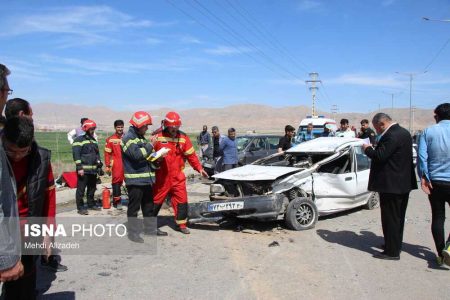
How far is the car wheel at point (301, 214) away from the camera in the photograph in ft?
22.6

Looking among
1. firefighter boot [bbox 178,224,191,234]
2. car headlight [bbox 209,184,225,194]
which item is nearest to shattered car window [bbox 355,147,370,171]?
car headlight [bbox 209,184,225,194]

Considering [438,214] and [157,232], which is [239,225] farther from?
[438,214]

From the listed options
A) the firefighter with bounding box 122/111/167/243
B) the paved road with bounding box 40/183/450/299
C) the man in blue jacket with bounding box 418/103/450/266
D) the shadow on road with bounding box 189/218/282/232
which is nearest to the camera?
the paved road with bounding box 40/183/450/299

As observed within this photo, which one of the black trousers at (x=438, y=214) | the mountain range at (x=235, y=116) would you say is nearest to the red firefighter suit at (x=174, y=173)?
the black trousers at (x=438, y=214)

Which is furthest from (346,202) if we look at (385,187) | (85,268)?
(85,268)

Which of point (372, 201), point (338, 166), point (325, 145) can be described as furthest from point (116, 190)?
point (372, 201)

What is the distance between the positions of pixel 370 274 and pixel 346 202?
314 cm

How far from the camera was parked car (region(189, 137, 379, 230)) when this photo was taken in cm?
673

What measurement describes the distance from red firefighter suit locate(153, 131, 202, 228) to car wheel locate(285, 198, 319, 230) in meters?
1.66

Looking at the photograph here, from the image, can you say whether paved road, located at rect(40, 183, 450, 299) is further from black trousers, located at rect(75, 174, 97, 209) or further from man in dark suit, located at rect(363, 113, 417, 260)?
black trousers, located at rect(75, 174, 97, 209)

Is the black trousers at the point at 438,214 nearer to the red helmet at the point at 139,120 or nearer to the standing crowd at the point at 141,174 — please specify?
the standing crowd at the point at 141,174

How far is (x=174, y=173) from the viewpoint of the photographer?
6.66m

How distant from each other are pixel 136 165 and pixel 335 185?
12.0ft

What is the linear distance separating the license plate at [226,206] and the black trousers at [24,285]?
13.1 feet
